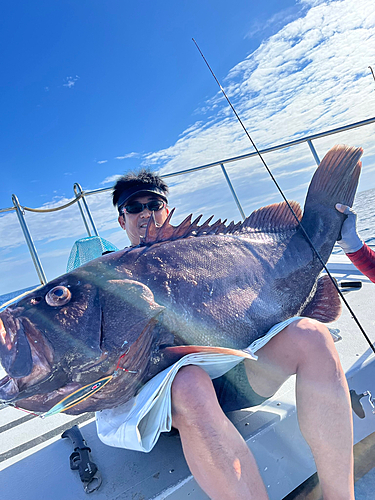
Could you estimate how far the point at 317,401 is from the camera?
4.11ft

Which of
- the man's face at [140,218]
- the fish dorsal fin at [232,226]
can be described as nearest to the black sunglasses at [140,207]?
the man's face at [140,218]

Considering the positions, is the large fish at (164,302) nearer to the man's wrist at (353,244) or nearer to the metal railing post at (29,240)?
the man's wrist at (353,244)

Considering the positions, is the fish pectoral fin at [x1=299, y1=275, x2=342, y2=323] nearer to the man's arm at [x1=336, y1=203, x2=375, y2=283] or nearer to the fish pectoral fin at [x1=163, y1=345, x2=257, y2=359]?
the man's arm at [x1=336, y1=203, x2=375, y2=283]

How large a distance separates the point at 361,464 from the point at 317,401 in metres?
0.75

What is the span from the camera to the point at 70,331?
1.25 m

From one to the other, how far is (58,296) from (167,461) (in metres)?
0.90

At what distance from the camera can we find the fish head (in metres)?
1.15

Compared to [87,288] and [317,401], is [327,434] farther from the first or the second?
[87,288]

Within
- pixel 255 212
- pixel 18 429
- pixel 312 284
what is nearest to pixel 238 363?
pixel 312 284

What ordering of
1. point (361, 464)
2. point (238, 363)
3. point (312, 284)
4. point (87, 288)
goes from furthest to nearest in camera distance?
point (312, 284) < point (361, 464) < point (238, 363) < point (87, 288)

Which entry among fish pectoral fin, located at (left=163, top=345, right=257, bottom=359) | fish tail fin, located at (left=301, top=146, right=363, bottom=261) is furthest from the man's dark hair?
fish pectoral fin, located at (left=163, top=345, right=257, bottom=359)

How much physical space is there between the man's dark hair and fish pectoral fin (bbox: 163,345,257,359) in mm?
1513

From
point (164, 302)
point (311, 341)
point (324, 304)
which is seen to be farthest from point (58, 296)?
point (324, 304)

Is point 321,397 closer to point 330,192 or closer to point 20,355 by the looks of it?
point 20,355
